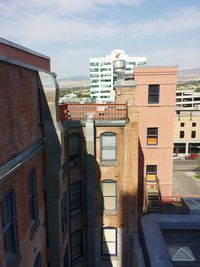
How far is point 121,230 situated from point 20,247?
10892 millimetres

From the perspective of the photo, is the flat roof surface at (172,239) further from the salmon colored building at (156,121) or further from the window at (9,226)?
the window at (9,226)

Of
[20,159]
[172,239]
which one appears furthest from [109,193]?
[20,159]

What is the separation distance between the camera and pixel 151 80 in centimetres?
2198

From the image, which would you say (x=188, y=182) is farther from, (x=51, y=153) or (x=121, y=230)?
(x=51, y=153)

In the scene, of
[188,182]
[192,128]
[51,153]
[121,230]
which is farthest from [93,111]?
[192,128]

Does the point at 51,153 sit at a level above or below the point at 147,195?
above

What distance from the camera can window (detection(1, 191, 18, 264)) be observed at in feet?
27.7

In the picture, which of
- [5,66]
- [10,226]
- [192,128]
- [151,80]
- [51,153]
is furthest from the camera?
[192,128]

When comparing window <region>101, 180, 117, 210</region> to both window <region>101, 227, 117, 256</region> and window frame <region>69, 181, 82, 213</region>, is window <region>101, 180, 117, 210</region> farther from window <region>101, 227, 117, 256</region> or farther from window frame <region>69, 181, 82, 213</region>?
window <region>101, 227, 117, 256</region>

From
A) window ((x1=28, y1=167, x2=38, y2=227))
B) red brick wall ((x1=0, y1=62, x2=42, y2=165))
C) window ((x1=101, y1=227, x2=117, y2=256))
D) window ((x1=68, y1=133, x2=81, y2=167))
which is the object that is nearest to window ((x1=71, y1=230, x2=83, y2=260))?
window ((x1=101, y1=227, x2=117, y2=256))

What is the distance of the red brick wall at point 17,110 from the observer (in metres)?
7.80

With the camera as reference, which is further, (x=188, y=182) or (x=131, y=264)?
(x=188, y=182)

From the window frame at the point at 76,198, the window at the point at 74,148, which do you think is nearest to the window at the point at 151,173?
the window frame at the point at 76,198

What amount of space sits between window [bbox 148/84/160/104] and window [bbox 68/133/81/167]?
8.30m
